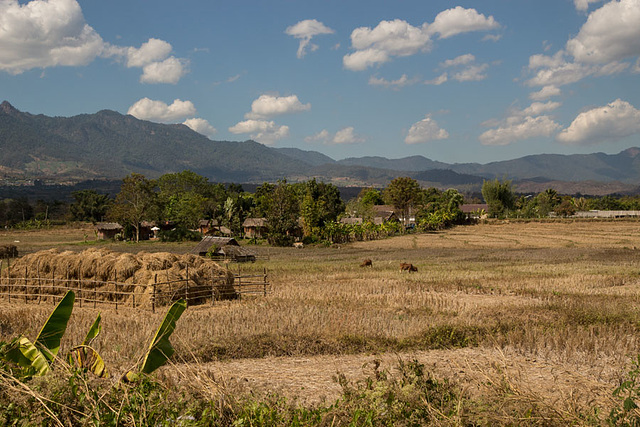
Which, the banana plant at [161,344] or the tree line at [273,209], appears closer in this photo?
the banana plant at [161,344]

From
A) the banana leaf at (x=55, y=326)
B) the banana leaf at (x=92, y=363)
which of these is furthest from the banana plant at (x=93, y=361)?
the banana leaf at (x=55, y=326)

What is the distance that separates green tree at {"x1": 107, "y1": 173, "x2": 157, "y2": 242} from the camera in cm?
6378

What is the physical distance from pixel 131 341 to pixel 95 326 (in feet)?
14.8

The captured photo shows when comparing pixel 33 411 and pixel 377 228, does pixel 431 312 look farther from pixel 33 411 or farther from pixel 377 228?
pixel 377 228

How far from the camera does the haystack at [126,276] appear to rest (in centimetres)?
1570

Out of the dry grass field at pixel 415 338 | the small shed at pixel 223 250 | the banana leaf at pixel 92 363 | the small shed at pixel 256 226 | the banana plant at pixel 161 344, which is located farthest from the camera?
the small shed at pixel 256 226

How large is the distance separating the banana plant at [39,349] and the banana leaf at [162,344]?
41.6 inches

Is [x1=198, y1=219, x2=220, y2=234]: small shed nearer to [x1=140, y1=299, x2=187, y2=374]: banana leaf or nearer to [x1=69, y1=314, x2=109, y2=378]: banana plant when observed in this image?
[x1=69, y1=314, x2=109, y2=378]: banana plant

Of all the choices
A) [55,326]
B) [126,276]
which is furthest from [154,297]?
[55,326]

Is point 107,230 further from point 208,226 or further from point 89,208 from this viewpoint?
point 89,208

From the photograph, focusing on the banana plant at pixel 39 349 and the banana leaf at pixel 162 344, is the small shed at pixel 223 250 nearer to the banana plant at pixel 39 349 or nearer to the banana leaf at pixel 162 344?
the banana plant at pixel 39 349

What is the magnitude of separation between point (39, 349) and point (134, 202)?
63.5 meters

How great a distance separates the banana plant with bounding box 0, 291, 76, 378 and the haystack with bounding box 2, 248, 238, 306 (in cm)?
900

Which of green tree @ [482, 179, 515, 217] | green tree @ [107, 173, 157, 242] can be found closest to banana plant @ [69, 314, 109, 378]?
green tree @ [107, 173, 157, 242]
